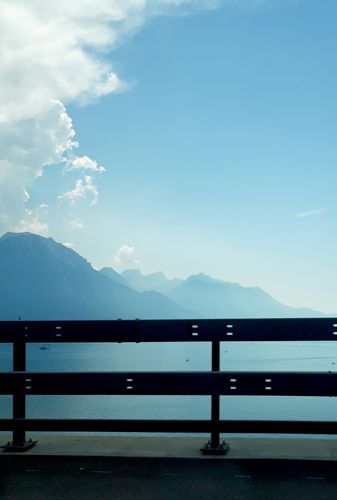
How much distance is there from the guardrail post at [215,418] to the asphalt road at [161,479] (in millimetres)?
294

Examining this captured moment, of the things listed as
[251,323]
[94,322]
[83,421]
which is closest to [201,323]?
[251,323]

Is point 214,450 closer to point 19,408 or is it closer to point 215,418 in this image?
point 215,418

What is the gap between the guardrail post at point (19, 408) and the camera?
596cm

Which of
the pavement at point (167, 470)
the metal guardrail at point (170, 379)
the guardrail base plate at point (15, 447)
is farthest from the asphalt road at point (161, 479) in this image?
the metal guardrail at point (170, 379)

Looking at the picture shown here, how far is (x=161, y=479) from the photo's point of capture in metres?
4.95

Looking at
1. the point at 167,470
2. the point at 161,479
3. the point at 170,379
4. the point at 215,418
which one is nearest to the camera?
the point at 161,479

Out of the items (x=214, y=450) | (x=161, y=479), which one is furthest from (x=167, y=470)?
(x=214, y=450)

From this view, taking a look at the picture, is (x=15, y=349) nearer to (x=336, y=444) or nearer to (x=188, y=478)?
(x=188, y=478)

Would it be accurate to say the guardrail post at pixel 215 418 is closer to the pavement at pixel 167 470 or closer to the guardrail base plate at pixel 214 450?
the guardrail base plate at pixel 214 450

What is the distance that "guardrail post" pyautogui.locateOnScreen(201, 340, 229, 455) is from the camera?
577 cm

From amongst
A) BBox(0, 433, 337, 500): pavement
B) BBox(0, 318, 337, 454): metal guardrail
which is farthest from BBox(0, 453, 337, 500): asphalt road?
BBox(0, 318, 337, 454): metal guardrail

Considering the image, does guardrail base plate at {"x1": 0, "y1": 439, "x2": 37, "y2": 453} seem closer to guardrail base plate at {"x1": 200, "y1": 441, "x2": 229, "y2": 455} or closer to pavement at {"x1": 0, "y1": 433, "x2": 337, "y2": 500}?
pavement at {"x1": 0, "y1": 433, "x2": 337, "y2": 500}

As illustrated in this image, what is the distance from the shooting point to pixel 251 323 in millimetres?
5930

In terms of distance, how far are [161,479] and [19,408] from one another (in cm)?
183
